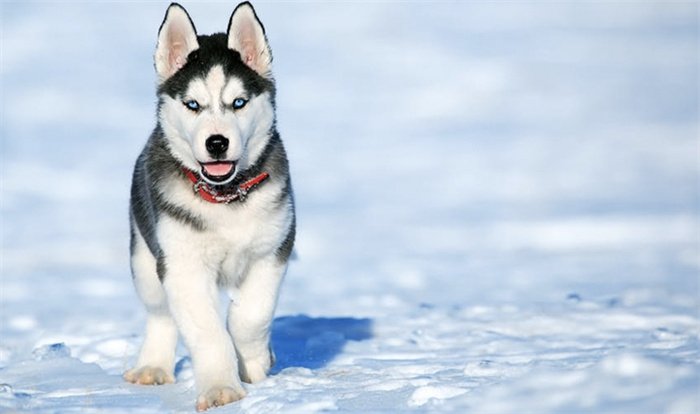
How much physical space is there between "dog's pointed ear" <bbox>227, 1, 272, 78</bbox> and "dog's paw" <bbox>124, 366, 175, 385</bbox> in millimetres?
1635

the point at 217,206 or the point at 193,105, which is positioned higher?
the point at 193,105

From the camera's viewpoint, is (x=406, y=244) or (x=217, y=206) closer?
(x=217, y=206)

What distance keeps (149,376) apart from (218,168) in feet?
4.19

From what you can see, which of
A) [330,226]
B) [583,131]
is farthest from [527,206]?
[583,131]

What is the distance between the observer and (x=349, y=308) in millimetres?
9938

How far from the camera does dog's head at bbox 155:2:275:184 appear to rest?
17.4ft

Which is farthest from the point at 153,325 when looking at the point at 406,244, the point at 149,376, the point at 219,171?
the point at 406,244

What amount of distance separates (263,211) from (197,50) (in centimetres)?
90

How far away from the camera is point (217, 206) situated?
550cm

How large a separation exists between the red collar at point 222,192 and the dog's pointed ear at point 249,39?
622 millimetres

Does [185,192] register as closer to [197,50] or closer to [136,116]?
[197,50]

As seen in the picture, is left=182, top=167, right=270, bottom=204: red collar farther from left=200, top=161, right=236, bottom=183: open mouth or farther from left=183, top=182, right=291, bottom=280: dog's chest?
left=200, top=161, right=236, bottom=183: open mouth

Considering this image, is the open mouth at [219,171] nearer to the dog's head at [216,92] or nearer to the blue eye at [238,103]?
the dog's head at [216,92]

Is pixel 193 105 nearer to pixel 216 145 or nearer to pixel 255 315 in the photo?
pixel 216 145
